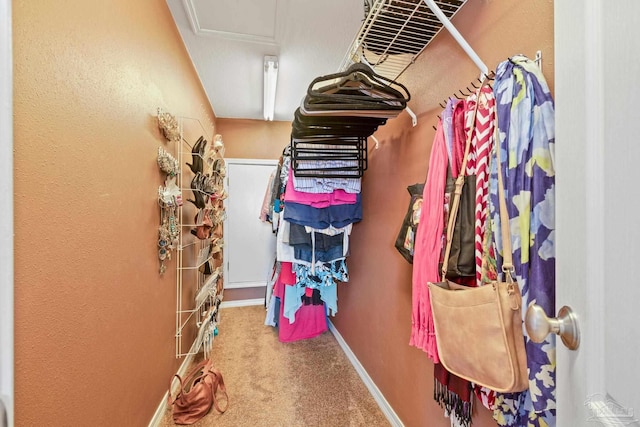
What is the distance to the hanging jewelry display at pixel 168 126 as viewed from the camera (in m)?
1.56

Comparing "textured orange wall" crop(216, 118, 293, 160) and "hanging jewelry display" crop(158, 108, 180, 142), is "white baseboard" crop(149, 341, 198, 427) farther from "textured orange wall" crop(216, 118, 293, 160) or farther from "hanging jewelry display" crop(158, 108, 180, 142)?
"textured orange wall" crop(216, 118, 293, 160)

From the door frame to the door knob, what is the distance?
991 mm

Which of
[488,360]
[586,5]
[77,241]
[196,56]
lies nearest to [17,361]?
[77,241]

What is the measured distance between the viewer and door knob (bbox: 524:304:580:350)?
0.46 metres

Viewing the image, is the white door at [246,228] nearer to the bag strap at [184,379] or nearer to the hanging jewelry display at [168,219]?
the bag strap at [184,379]

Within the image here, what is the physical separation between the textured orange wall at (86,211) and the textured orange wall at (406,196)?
1.40 m

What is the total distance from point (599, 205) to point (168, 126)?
6.24ft

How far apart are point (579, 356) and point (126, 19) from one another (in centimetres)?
187

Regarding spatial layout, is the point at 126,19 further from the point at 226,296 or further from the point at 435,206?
the point at 226,296

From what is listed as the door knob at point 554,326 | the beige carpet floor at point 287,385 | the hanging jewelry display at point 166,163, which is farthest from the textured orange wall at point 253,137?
the door knob at point 554,326

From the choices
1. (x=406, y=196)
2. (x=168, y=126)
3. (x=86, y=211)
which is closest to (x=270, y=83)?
(x=168, y=126)

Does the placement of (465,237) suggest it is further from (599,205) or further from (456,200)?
(599,205)

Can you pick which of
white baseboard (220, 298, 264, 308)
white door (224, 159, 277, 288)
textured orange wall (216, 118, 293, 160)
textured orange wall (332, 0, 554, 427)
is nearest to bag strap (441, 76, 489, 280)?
textured orange wall (332, 0, 554, 427)

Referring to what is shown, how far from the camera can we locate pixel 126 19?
1183 mm
